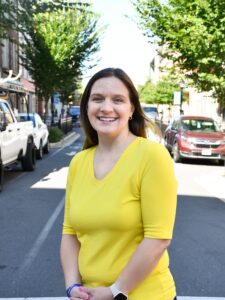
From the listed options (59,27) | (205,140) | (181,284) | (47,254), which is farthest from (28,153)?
(59,27)

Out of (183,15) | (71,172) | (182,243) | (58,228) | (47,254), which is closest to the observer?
→ (71,172)

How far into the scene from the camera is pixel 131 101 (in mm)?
2086

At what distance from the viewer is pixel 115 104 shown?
203cm

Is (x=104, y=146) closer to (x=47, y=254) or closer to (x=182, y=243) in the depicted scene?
(x=47, y=254)

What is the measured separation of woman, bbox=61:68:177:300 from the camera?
1807 millimetres

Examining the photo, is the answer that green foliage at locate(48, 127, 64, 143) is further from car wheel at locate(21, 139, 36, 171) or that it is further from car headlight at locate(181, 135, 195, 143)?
car wheel at locate(21, 139, 36, 171)

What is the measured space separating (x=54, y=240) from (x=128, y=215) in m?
4.31

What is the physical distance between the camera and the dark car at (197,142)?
15.1m

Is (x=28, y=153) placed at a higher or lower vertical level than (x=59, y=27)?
lower

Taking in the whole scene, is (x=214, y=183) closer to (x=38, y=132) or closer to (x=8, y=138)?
(x=8, y=138)

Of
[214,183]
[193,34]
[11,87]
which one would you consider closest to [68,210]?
[214,183]

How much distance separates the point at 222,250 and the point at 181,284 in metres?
1.34

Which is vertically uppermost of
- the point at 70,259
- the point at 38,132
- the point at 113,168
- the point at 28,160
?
the point at 113,168

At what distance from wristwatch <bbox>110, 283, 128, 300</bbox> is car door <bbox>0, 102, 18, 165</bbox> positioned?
8.21 metres
